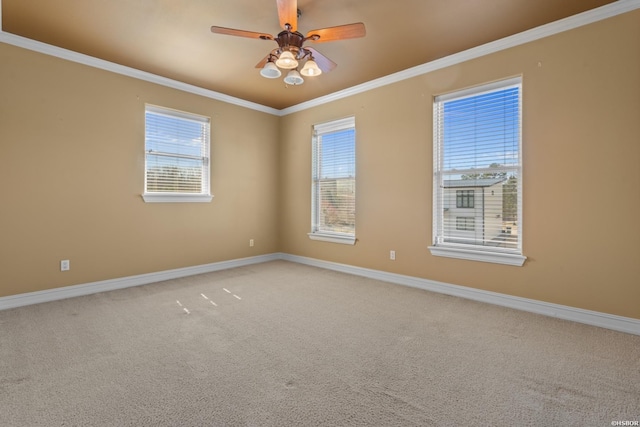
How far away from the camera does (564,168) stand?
2.98 m

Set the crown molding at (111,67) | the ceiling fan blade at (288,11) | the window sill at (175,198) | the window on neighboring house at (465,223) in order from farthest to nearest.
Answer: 1. the window sill at (175,198)
2. the window on neighboring house at (465,223)
3. the crown molding at (111,67)
4. the ceiling fan blade at (288,11)

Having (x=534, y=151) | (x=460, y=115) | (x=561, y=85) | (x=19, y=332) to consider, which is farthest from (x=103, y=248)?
(x=561, y=85)

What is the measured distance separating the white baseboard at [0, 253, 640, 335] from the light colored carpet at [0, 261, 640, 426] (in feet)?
0.47

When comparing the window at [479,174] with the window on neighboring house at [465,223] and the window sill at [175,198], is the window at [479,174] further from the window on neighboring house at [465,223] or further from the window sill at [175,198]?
the window sill at [175,198]

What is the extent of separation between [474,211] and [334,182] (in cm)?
223

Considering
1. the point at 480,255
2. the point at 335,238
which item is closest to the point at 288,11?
the point at 480,255

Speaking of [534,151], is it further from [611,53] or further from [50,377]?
[50,377]

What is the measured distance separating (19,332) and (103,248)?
134 centimetres

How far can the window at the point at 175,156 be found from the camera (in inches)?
168

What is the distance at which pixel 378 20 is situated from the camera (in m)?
2.91

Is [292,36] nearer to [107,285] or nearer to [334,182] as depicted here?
[334,182]

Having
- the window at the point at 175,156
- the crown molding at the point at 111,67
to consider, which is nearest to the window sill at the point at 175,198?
the window at the point at 175,156

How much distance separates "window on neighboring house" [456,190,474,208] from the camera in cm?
366

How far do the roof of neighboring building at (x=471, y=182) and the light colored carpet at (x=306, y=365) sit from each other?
1355 millimetres
